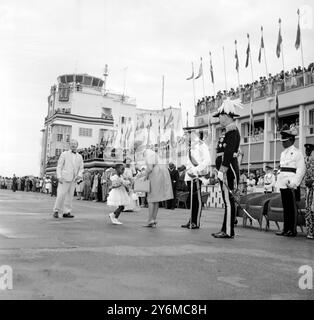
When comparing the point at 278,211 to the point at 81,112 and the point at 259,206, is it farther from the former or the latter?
the point at 81,112

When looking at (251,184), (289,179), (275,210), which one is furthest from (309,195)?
(251,184)

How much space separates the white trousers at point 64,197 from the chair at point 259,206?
4.62 meters

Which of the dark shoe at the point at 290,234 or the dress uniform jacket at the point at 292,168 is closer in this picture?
the dress uniform jacket at the point at 292,168

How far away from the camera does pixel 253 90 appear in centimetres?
3372

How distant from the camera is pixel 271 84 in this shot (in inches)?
1260

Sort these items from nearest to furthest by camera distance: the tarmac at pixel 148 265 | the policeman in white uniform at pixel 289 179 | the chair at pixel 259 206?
the tarmac at pixel 148 265 → the policeman in white uniform at pixel 289 179 → the chair at pixel 259 206

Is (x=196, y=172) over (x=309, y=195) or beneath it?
over

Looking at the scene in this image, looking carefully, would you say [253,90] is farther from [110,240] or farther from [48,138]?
[48,138]

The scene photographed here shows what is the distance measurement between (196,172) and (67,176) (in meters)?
3.92

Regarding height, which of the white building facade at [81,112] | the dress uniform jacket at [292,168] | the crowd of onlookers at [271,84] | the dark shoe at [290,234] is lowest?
the dark shoe at [290,234]

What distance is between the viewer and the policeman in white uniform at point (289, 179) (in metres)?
8.99

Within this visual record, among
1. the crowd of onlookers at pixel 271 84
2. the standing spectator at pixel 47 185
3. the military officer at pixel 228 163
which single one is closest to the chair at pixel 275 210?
the military officer at pixel 228 163

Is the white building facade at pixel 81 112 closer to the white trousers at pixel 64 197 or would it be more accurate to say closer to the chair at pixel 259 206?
the white trousers at pixel 64 197
